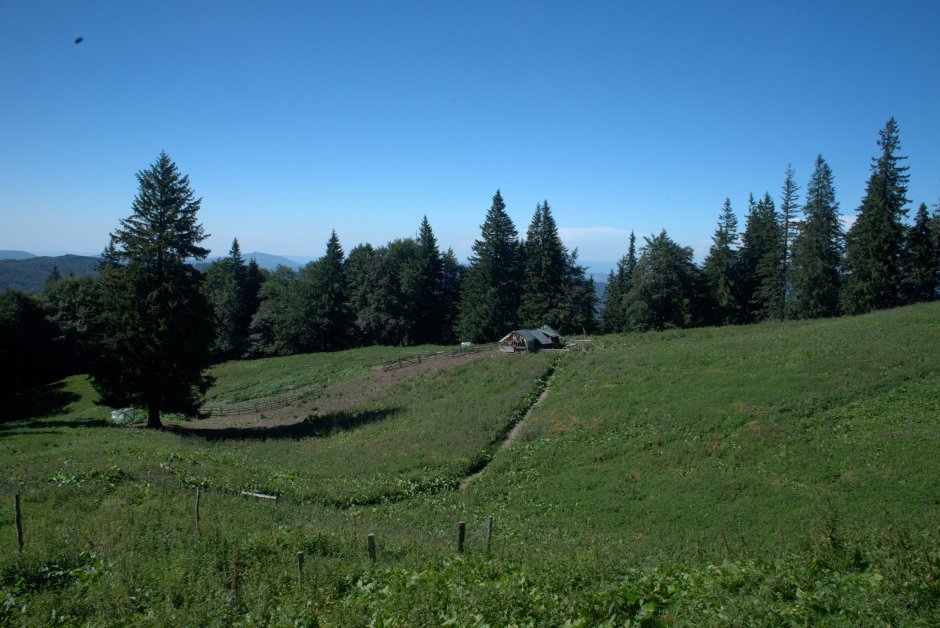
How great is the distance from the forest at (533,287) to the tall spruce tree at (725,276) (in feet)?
0.48

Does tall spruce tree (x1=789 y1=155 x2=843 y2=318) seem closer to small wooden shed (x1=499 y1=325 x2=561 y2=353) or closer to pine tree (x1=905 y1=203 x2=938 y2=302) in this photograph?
pine tree (x1=905 y1=203 x2=938 y2=302)

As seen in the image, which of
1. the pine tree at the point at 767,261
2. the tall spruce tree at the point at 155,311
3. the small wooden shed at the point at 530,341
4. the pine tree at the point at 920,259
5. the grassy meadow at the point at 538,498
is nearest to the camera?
the grassy meadow at the point at 538,498

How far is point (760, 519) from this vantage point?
16078 mm

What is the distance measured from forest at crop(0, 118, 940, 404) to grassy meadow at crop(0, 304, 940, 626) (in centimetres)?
1849

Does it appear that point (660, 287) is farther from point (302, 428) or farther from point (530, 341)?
point (302, 428)

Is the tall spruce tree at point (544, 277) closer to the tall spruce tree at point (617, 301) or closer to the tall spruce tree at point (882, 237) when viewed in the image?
the tall spruce tree at point (617, 301)

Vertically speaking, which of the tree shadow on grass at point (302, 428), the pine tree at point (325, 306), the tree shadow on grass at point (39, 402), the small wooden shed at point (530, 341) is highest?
the pine tree at point (325, 306)

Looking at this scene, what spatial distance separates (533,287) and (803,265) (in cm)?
2935

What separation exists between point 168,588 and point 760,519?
16091 mm

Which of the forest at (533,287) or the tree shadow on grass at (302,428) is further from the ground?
the forest at (533,287)

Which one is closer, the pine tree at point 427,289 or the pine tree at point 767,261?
the pine tree at point 767,261

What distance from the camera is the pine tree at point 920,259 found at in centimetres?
5225

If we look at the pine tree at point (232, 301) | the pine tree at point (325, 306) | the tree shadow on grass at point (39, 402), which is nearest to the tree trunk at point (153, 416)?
the tree shadow on grass at point (39, 402)

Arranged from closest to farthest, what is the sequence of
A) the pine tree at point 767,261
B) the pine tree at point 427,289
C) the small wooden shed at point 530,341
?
1. the small wooden shed at point 530,341
2. the pine tree at point 767,261
3. the pine tree at point 427,289
